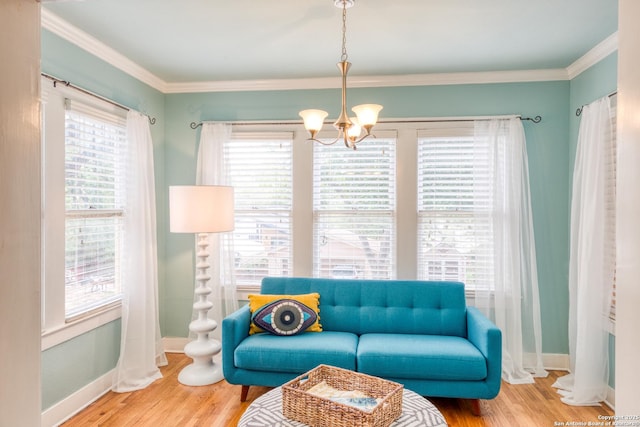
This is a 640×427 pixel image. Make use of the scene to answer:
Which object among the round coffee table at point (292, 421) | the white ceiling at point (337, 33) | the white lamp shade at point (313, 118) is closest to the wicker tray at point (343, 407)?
the round coffee table at point (292, 421)

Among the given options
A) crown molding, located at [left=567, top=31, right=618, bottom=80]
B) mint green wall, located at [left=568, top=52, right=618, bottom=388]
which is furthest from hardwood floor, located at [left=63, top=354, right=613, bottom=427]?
crown molding, located at [left=567, top=31, right=618, bottom=80]

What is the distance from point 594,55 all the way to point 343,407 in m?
3.19

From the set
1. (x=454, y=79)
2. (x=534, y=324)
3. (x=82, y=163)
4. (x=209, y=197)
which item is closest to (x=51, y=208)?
(x=82, y=163)

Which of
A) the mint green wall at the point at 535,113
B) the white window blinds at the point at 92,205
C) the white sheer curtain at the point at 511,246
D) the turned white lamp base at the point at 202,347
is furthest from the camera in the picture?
the mint green wall at the point at 535,113

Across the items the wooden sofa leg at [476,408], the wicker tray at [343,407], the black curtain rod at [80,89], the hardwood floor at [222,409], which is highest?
the black curtain rod at [80,89]

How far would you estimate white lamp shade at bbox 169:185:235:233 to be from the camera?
313cm

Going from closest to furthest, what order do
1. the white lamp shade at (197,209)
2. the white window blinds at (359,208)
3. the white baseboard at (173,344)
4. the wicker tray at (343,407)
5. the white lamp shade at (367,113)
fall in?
the wicker tray at (343,407) → the white lamp shade at (367,113) → the white lamp shade at (197,209) → the white window blinds at (359,208) → the white baseboard at (173,344)

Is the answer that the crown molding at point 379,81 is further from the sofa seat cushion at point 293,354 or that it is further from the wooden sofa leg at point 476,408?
the wooden sofa leg at point 476,408

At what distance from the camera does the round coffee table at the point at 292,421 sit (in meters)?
1.83

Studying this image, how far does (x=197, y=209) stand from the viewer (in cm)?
313

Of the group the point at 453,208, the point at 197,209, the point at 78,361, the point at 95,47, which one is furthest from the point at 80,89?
the point at 453,208

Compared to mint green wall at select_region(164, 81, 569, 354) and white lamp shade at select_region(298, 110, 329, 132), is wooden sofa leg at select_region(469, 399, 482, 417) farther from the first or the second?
white lamp shade at select_region(298, 110, 329, 132)

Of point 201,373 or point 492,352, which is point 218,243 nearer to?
point 201,373

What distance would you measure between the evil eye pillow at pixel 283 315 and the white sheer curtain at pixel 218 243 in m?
0.63
